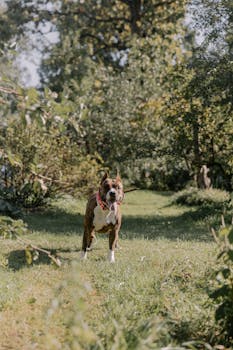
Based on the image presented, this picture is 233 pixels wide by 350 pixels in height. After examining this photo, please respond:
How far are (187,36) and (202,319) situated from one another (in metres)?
28.9

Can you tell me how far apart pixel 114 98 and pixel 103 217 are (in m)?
14.6

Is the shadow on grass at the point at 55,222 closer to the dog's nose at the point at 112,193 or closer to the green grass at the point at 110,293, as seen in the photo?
the green grass at the point at 110,293

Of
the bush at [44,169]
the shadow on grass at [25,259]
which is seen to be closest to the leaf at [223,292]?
the shadow on grass at [25,259]

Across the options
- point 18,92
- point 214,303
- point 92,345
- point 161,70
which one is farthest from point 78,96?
point 161,70

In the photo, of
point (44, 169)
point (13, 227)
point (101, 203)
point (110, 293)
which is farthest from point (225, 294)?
point (44, 169)

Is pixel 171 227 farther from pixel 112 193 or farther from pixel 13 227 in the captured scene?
pixel 13 227

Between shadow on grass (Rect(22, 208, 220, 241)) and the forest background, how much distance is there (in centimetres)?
95

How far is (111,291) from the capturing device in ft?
20.6

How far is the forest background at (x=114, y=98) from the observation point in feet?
12.8

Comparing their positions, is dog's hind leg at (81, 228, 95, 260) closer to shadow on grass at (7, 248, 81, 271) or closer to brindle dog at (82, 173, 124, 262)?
brindle dog at (82, 173, 124, 262)

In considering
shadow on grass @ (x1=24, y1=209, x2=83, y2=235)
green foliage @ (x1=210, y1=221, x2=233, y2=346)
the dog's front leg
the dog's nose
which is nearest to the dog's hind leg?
the dog's front leg

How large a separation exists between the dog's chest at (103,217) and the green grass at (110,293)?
591 mm

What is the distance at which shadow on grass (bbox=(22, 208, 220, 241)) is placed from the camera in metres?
11.9

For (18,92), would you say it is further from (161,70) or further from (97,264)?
(161,70)
